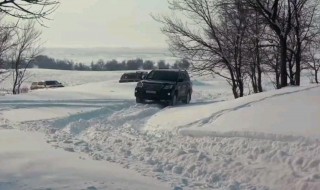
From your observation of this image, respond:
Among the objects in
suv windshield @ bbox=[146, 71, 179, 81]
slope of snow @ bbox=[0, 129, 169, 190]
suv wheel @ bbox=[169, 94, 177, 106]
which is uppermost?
suv windshield @ bbox=[146, 71, 179, 81]

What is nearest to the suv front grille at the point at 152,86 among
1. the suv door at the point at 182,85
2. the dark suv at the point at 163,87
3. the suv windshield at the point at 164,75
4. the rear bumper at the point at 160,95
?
the dark suv at the point at 163,87

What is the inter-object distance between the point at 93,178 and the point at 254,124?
4.27 metres

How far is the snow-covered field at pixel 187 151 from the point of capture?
827 centimetres

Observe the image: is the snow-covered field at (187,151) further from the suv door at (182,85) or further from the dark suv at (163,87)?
the suv door at (182,85)

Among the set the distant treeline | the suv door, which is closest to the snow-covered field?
the suv door

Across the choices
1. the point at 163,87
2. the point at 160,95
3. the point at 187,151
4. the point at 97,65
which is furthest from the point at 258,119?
the point at 97,65

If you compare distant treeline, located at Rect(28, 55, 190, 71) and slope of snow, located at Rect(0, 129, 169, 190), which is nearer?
slope of snow, located at Rect(0, 129, 169, 190)

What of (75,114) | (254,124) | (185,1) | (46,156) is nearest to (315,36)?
(185,1)

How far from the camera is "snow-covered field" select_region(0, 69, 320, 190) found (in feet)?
27.1

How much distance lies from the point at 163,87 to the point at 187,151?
39.8ft

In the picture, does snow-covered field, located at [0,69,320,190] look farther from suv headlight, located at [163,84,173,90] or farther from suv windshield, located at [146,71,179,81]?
suv windshield, located at [146,71,179,81]

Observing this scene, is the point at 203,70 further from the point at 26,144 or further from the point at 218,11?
the point at 26,144

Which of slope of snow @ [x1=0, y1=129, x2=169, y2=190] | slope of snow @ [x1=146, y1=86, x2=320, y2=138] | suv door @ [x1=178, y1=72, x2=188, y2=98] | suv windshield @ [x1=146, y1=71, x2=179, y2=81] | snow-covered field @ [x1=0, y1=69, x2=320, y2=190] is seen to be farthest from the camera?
suv door @ [x1=178, y1=72, x2=188, y2=98]

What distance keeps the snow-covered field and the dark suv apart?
674 cm
